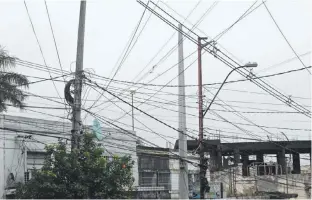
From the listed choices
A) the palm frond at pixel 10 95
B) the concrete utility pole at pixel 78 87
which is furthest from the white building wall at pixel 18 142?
the concrete utility pole at pixel 78 87

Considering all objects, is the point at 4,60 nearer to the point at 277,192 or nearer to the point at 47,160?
the point at 47,160

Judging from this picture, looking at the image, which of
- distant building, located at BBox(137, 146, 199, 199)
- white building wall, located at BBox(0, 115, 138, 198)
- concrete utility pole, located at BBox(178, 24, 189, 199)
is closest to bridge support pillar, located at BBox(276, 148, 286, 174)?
distant building, located at BBox(137, 146, 199, 199)

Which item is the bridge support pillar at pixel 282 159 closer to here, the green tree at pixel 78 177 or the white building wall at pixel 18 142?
the white building wall at pixel 18 142

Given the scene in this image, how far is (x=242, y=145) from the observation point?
4978cm

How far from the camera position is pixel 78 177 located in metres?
13.9

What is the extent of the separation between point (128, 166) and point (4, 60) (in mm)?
7274

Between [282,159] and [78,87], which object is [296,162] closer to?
[282,159]

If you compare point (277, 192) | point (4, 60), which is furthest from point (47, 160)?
point (277, 192)

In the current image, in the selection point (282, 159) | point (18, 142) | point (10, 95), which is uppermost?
point (10, 95)

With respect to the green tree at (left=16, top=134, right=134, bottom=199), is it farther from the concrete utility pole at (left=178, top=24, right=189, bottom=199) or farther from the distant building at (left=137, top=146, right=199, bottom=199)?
the distant building at (left=137, top=146, right=199, bottom=199)

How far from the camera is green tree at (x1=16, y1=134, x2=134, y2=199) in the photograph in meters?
13.7

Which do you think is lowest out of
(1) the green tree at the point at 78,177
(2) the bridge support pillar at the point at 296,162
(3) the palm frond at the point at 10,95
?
(1) the green tree at the point at 78,177

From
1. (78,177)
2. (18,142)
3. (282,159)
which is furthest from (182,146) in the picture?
(282,159)

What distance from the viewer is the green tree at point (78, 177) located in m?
13.7
